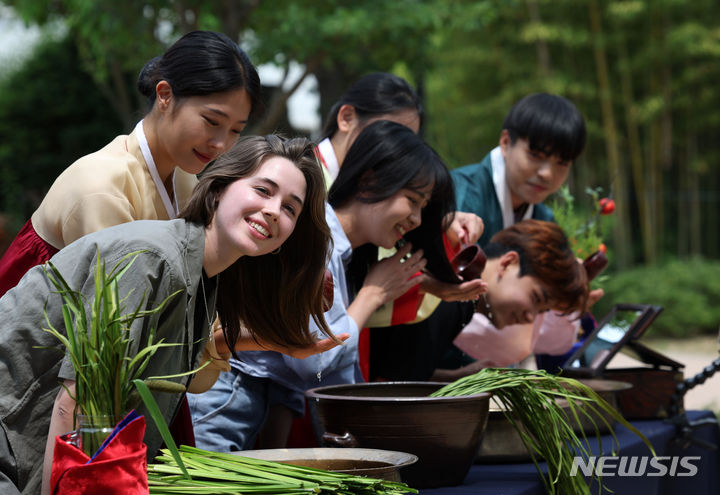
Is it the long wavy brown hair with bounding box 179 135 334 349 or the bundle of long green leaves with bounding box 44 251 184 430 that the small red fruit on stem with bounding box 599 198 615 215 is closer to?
the long wavy brown hair with bounding box 179 135 334 349

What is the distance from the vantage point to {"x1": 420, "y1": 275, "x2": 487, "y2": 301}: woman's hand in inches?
98.3

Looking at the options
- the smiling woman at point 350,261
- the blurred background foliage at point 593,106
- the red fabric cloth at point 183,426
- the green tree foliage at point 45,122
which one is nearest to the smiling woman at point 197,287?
the red fabric cloth at point 183,426

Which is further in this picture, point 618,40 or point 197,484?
point 618,40

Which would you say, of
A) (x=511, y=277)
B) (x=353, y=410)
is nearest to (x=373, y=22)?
(x=511, y=277)

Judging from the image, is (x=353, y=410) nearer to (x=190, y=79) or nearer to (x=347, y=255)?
(x=347, y=255)

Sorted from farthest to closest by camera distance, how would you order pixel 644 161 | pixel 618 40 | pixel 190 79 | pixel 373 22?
pixel 644 161
pixel 618 40
pixel 373 22
pixel 190 79

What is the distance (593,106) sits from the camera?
1233cm

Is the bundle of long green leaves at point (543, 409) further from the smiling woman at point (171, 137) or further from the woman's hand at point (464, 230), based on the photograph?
the woman's hand at point (464, 230)

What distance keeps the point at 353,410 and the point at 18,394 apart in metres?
0.63

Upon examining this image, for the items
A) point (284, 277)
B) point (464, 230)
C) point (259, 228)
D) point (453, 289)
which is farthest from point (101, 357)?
point (464, 230)

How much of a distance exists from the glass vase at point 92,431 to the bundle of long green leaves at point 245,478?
12 centimetres

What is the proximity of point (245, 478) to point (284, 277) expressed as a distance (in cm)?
53

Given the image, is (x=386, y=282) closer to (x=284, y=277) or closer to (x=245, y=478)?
(x=284, y=277)

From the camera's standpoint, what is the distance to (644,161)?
12.9 metres
